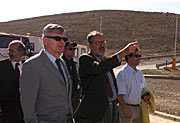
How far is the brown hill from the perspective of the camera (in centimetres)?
4597

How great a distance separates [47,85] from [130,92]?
1601 millimetres

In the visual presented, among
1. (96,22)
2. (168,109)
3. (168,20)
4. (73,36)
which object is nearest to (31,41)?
(168,109)

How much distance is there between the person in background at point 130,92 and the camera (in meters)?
A: 3.34

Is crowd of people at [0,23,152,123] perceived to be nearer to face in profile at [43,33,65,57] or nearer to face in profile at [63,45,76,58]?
face in profile at [43,33,65,57]

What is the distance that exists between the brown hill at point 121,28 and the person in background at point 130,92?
35.9 meters

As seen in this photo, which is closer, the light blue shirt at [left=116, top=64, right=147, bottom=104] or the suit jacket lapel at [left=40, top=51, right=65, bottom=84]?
the suit jacket lapel at [left=40, top=51, right=65, bottom=84]

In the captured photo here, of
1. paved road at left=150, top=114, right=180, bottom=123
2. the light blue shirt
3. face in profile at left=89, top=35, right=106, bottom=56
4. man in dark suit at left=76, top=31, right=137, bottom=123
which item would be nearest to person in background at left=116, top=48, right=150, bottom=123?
the light blue shirt

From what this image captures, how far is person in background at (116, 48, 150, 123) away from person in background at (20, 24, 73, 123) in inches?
45.3

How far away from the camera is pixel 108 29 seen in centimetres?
5534

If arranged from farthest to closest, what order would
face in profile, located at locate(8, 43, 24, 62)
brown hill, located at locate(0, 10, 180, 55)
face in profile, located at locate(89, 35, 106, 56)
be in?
brown hill, located at locate(0, 10, 180, 55) → face in profile, located at locate(8, 43, 24, 62) → face in profile, located at locate(89, 35, 106, 56)

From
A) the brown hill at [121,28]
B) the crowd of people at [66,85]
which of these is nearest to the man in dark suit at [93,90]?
the crowd of people at [66,85]

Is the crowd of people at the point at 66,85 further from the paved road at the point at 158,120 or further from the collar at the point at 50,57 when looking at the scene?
the paved road at the point at 158,120

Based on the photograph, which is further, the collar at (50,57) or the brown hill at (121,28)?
the brown hill at (121,28)

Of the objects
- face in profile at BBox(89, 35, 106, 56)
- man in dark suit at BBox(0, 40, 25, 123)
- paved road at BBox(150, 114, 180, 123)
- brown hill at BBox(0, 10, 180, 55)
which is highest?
brown hill at BBox(0, 10, 180, 55)
